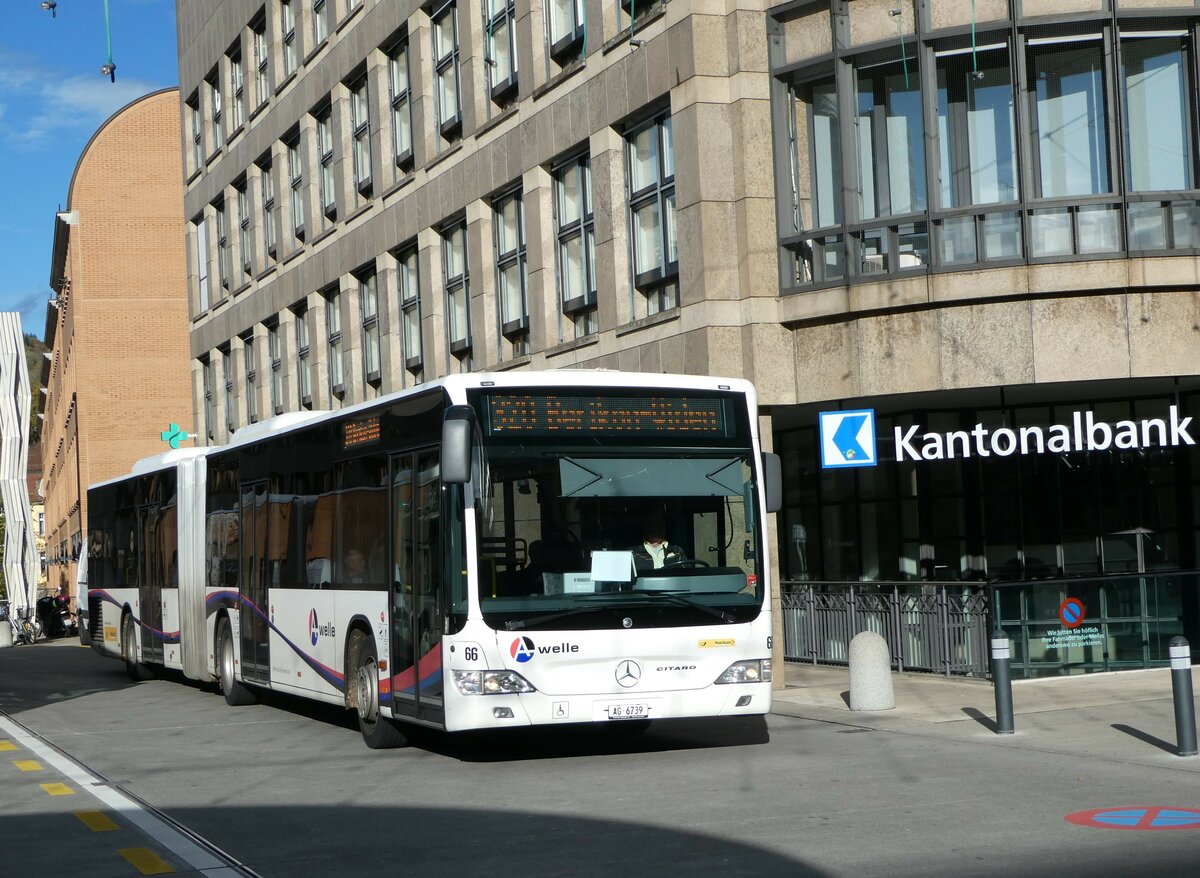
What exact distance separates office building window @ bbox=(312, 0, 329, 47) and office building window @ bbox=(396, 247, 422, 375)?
6.64 meters

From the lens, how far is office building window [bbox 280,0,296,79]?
37.8m

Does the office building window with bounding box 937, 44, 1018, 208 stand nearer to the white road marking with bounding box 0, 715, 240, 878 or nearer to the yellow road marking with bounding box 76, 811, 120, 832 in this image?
the white road marking with bounding box 0, 715, 240, 878

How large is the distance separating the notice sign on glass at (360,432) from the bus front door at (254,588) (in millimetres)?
3152

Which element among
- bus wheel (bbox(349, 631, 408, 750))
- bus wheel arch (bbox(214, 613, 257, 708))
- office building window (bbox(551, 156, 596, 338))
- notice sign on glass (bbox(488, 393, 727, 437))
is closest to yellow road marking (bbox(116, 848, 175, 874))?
notice sign on glass (bbox(488, 393, 727, 437))

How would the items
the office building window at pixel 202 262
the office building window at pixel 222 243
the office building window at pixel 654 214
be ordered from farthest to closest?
the office building window at pixel 202 262 → the office building window at pixel 222 243 → the office building window at pixel 654 214

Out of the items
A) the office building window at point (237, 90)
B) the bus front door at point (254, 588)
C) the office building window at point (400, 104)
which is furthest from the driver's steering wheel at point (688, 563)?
the office building window at point (237, 90)

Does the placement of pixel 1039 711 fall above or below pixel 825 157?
below

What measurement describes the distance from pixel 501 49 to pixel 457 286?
4180mm

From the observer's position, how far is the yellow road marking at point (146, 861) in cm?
873

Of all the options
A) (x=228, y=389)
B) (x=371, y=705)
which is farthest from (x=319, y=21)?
(x=371, y=705)

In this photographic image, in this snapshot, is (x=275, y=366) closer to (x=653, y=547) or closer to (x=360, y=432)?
(x=360, y=432)

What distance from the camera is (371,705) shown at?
46.9ft

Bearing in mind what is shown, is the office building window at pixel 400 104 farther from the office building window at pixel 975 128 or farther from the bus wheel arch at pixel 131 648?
the office building window at pixel 975 128

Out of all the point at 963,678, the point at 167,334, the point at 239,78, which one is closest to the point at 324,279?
the point at 239,78
